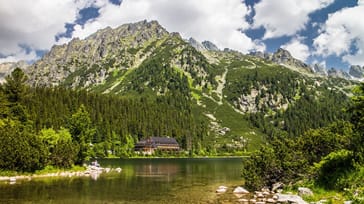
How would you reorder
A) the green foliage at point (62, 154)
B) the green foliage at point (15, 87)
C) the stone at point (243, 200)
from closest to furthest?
the stone at point (243, 200) < the green foliage at point (62, 154) < the green foliage at point (15, 87)

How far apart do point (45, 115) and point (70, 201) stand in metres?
131

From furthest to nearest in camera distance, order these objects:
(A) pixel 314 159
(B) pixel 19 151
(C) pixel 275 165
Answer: (B) pixel 19 151
(C) pixel 275 165
(A) pixel 314 159

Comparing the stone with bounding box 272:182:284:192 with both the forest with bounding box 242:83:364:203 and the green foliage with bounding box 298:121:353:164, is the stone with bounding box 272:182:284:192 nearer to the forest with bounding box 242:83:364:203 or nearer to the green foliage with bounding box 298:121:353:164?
the forest with bounding box 242:83:364:203

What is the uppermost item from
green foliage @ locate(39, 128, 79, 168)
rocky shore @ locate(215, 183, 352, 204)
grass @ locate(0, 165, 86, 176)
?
green foliage @ locate(39, 128, 79, 168)

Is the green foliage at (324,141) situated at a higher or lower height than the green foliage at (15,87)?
lower

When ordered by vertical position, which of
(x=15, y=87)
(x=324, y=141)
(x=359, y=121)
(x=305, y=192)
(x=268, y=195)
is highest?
(x=15, y=87)

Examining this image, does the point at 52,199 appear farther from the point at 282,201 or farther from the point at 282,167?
the point at 282,167

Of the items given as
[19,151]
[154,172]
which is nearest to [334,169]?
[19,151]

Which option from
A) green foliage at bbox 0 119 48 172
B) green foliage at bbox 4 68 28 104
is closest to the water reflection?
green foliage at bbox 0 119 48 172

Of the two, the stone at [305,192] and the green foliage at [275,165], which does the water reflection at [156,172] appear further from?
the stone at [305,192]

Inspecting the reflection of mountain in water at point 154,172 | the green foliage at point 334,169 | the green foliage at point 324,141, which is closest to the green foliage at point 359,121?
the green foliage at point 334,169

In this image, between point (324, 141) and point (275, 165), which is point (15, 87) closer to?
point (275, 165)

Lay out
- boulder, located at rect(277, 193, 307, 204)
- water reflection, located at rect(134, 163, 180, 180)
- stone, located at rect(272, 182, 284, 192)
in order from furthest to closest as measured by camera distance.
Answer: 1. water reflection, located at rect(134, 163, 180, 180)
2. stone, located at rect(272, 182, 284, 192)
3. boulder, located at rect(277, 193, 307, 204)

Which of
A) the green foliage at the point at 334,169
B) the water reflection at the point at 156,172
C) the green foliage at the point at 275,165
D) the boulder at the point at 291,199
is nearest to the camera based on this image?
the boulder at the point at 291,199
